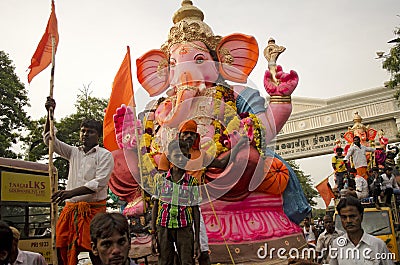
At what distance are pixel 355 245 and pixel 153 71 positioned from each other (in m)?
5.34

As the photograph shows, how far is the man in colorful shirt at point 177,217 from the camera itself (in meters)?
3.21

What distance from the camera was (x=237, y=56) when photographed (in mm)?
6887

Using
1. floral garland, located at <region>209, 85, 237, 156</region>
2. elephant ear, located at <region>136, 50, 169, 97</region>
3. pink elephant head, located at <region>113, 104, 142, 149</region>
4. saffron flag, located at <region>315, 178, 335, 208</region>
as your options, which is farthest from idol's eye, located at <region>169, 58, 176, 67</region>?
saffron flag, located at <region>315, 178, 335, 208</region>

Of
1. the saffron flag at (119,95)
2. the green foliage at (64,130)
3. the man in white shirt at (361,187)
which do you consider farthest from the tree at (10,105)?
the man in white shirt at (361,187)

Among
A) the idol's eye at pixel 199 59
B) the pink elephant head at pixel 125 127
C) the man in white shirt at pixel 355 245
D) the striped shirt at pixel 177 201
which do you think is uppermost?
the idol's eye at pixel 199 59

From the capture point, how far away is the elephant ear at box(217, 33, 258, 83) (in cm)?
682

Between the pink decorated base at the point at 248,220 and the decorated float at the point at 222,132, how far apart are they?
0.01 meters

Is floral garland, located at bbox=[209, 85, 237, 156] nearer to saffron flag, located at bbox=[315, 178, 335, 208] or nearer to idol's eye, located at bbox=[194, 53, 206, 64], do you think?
idol's eye, located at bbox=[194, 53, 206, 64]

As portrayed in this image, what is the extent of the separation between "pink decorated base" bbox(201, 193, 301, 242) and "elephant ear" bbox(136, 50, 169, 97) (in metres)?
2.51

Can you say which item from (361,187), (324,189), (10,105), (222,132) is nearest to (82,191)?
(222,132)

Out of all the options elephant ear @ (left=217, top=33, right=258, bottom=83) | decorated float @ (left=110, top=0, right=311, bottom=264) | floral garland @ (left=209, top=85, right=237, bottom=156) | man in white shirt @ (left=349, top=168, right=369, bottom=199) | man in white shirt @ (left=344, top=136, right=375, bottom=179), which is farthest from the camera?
man in white shirt @ (left=344, top=136, right=375, bottom=179)

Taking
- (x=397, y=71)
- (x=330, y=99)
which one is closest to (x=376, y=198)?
(x=397, y=71)

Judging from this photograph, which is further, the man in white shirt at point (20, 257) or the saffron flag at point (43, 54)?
the saffron flag at point (43, 54)

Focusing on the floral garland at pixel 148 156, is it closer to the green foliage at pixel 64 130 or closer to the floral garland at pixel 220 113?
the floral garland at pixel 220 113
